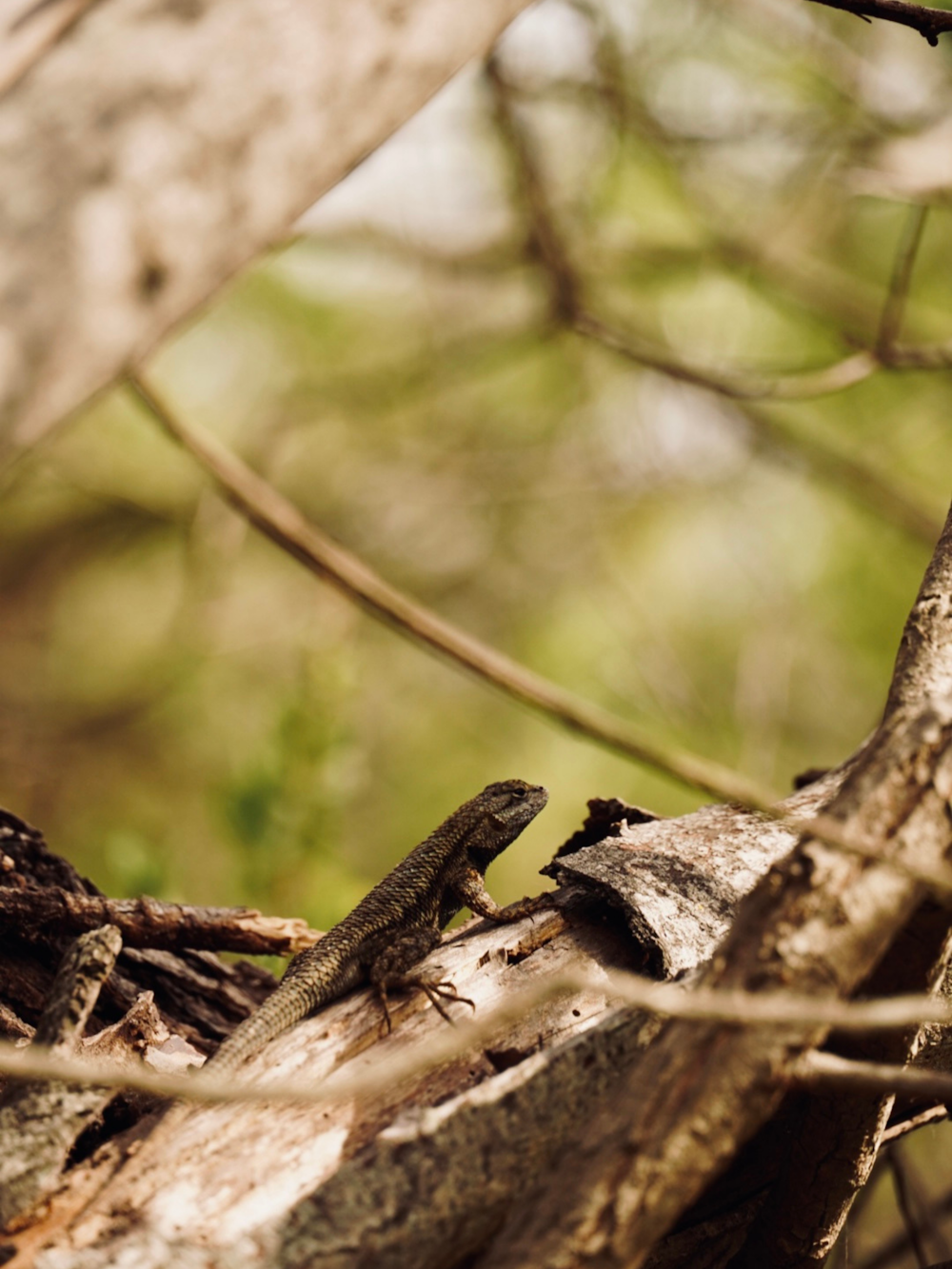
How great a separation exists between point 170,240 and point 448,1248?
6.39 ft

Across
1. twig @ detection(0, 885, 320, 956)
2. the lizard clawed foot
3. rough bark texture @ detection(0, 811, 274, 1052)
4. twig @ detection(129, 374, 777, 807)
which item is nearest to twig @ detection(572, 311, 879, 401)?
twig @ detection(129, 374, 777, 807)

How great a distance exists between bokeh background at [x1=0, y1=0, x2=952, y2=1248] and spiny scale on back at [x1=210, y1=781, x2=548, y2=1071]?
1176 millimetres

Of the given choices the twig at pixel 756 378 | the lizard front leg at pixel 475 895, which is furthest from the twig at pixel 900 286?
the lizard front leg at pixel 475 895

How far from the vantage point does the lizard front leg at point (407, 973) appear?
2.61 m

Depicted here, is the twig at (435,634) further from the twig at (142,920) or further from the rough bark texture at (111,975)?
the rough bark texture at (111,975)

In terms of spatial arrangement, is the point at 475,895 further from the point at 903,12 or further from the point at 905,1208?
the point at 903,12

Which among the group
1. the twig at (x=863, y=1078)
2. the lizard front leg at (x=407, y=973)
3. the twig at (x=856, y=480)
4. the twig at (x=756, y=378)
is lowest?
the lizard front leg at (x=407, y=973)

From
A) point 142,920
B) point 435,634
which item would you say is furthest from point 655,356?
point 142,920

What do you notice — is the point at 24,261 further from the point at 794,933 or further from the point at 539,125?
the point at 539,125

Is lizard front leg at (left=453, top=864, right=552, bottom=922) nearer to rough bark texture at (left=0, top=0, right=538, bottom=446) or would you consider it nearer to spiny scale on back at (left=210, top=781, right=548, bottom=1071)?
spiny scale on back at (left=210, top=781, right=548, bottom=1071)

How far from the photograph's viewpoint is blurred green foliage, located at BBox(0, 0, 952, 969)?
251 inches

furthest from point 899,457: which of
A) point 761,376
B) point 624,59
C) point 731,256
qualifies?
point 624,59

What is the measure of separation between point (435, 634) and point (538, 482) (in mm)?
5881

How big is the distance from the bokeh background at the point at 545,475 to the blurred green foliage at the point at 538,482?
3cm
